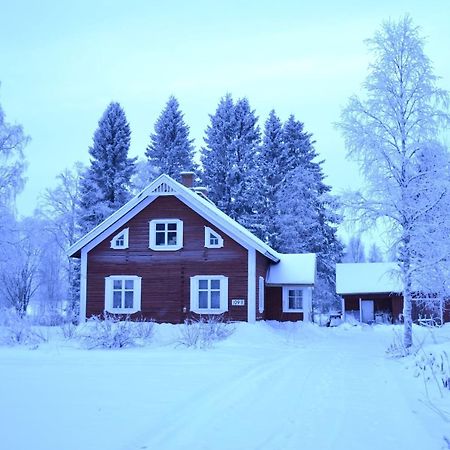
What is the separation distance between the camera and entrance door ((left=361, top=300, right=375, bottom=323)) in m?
48.5

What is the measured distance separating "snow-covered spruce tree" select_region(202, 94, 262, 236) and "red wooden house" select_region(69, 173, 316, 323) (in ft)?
57.8

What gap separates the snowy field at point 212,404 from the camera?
703 centimetres

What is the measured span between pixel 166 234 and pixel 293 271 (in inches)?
308

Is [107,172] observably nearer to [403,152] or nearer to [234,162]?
[234,162]

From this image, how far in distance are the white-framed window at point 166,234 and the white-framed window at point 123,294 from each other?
2014mm

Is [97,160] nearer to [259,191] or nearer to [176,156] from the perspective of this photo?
[176,156]

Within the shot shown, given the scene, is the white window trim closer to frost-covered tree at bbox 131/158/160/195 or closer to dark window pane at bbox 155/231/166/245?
dark window pane at bbox 155/231/166/245

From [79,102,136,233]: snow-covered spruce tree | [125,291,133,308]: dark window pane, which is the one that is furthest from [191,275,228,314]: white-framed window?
[79,102,136,233]: snow-covered spruce tree

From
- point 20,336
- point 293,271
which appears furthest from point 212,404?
point 293,271

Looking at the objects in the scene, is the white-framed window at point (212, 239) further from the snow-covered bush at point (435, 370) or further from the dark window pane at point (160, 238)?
the snow-covered bush at point (435, 370)

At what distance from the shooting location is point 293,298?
3331 cm

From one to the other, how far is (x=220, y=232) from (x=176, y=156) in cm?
2324

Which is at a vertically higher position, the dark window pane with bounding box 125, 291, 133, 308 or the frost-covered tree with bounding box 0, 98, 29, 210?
the frost-covered tree with bounding box 0, 98, 29, 210

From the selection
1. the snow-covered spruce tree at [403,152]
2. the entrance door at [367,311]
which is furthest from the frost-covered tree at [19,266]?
the entrance door at [367,311]
